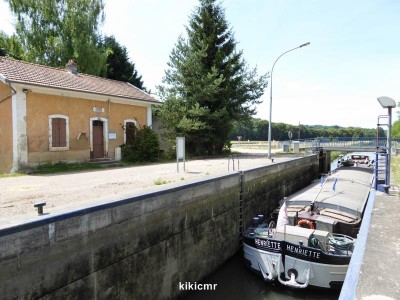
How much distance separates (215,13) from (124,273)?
77.6 ft

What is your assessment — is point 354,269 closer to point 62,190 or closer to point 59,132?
point 62,190

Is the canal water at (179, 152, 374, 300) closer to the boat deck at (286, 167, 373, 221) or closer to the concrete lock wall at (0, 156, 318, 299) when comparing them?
the concrete lock wall at (0, 156, 318, 299)

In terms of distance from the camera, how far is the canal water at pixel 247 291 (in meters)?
8.15

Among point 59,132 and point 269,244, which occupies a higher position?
point 59,132

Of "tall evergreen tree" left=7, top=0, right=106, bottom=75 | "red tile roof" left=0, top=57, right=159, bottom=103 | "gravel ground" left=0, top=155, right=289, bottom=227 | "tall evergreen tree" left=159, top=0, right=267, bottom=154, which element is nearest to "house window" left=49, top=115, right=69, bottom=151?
"red tile roof" left=0, top=57, right=159, bottom=103

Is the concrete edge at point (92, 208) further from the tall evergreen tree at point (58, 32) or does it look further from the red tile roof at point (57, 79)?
the tall evergreen tree at point (58, 32)

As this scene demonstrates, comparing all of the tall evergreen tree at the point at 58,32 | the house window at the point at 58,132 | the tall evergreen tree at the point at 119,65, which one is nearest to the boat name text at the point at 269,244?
the house window at the point at 58,132

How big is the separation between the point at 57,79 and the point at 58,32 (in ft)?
50.7

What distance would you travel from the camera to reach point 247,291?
8.59 metres

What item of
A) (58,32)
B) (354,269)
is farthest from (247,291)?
(58,32)

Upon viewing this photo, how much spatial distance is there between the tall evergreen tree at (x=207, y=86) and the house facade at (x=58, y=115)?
382 centimetres

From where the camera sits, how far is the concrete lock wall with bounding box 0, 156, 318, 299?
4.55 meters

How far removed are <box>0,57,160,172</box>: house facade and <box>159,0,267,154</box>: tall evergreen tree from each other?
3.82 m

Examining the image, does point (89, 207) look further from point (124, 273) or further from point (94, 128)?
point (94, 128)
